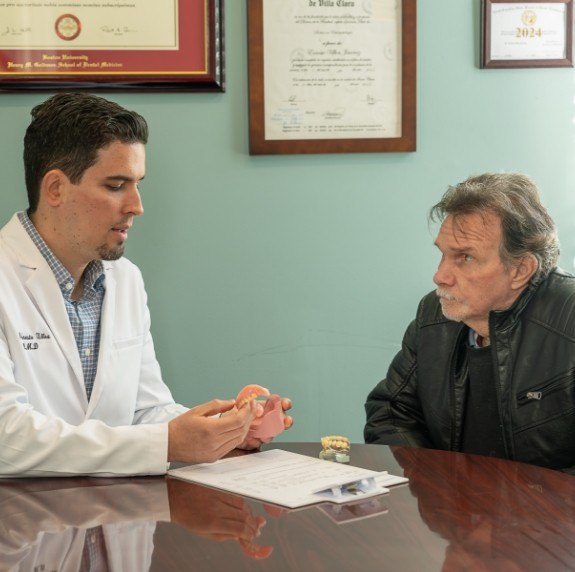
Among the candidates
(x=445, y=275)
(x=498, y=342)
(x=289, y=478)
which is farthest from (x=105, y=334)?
(x=498, y=342)

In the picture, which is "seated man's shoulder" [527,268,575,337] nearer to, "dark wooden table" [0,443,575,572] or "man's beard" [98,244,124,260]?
"dark wooden table" [0,443,575,572]

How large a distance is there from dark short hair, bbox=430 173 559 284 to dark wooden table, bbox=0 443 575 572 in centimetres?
72

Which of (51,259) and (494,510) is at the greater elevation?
(51,259)

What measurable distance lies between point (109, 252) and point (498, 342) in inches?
44.1

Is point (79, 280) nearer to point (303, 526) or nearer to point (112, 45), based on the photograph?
point (112, 45)

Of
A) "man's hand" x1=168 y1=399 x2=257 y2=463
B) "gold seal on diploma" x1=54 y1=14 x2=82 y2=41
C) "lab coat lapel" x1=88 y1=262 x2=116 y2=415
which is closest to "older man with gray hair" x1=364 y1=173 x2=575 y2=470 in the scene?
"man's hand" x1=168 y1=399 x2=257 y2=463

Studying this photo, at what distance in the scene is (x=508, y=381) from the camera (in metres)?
2.56

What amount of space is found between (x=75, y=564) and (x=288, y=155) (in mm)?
2058

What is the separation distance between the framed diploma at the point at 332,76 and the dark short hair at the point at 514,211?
0.74 meters

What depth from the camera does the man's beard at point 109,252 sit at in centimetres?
263

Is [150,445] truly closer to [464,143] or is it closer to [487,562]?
[487,562]

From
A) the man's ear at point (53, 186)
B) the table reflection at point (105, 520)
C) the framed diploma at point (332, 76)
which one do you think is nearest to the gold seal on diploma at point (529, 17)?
the framed diploma at point (332, 76)

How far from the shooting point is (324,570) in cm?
151

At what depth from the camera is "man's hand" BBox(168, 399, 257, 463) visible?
210 centimetres
